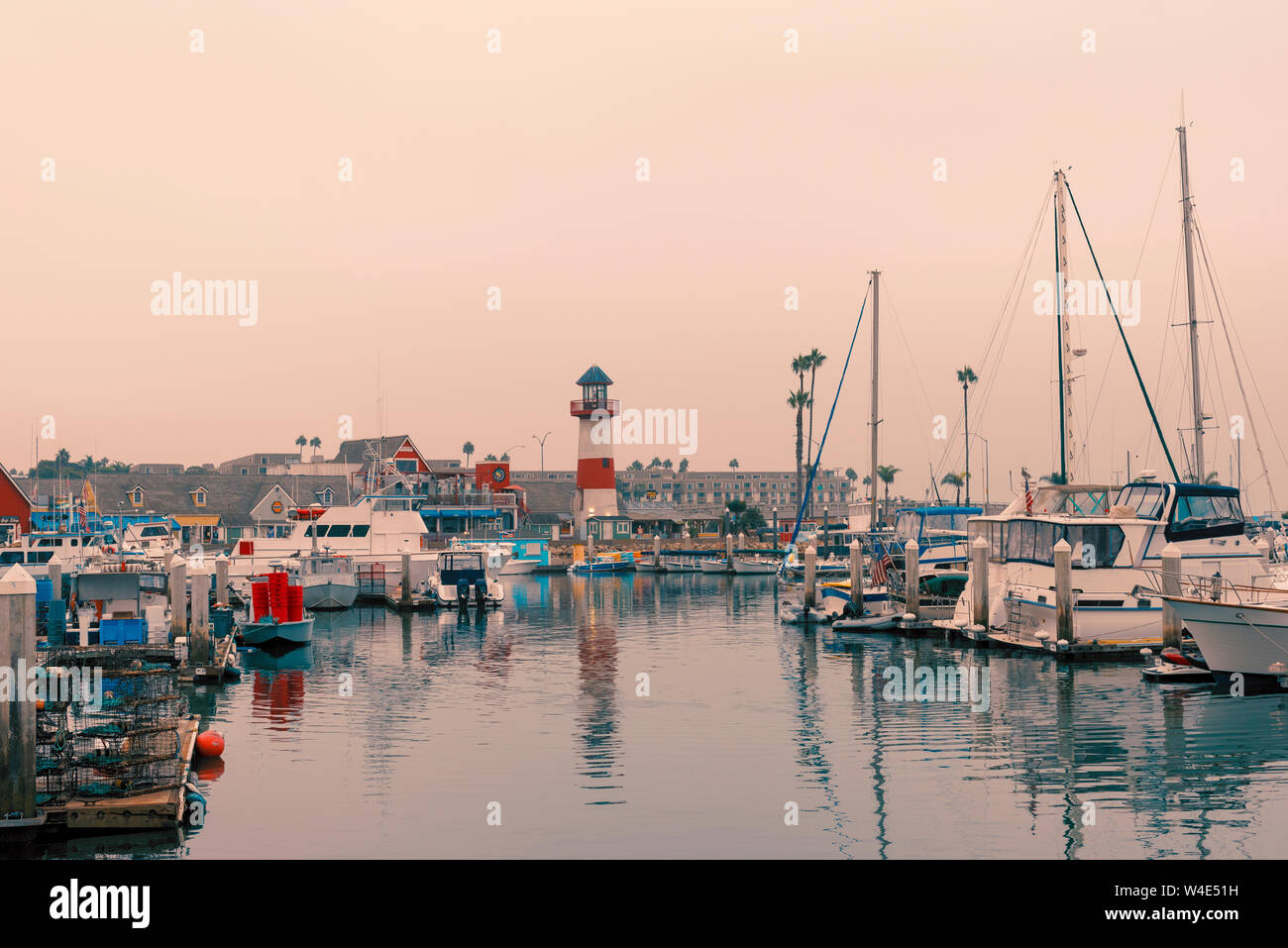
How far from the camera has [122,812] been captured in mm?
16312

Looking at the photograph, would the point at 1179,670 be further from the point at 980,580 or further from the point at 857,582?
the point at 857,582

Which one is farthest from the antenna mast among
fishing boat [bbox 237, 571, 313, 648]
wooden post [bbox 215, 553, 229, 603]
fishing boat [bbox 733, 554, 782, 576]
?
fishing boat [bbox 733, 554, 782, 576]

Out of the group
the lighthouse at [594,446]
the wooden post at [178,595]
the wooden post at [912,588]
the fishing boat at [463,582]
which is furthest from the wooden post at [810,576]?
the lighthouse at [594,446]

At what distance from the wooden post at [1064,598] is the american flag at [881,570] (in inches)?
585

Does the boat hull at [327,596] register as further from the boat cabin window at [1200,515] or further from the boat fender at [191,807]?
the boat fender at [191,807]

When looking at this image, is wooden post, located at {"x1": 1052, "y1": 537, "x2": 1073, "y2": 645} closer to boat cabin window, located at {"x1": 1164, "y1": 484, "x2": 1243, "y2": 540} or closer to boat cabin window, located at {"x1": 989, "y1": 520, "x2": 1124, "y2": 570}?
boat cabin window, located at {"x1": 989, "y1": 520, "x2": 1124, "y2": 570}

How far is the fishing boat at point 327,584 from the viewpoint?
56812mm

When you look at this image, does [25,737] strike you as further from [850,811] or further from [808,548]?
[808,548]

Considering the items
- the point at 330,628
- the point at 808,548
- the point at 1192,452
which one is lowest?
the point at 330,628
